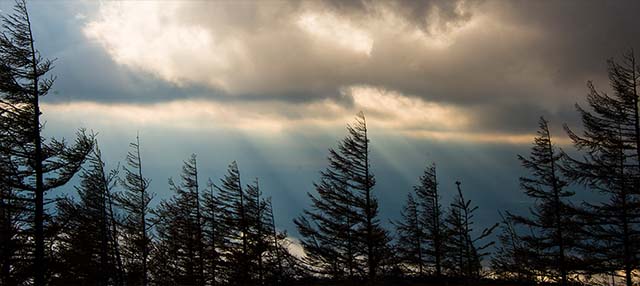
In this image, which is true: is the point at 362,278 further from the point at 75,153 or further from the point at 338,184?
the point at 75,153

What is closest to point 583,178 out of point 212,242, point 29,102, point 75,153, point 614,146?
point 614,146

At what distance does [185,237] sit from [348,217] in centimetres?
1597

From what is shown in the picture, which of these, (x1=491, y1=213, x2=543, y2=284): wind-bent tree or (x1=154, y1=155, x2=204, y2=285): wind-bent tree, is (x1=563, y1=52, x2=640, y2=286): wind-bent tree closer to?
(x1=491, y1=213, x2=543, y2=284): wind-bent tree

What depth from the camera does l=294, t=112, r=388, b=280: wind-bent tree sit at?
23703 millimetres

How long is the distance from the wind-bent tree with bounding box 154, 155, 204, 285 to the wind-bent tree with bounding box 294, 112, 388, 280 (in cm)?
1105

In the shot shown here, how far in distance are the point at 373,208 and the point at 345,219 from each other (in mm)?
2939

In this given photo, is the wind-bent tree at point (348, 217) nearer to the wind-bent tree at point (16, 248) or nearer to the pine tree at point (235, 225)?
the pine tree at point (235, 225)

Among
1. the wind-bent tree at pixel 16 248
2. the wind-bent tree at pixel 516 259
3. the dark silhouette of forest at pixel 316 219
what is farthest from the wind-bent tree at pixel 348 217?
the wind-bent tree at pixel 16 248

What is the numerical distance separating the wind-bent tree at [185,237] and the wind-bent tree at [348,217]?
1105 cm

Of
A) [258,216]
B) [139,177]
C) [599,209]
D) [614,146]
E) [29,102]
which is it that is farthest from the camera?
[258,216]

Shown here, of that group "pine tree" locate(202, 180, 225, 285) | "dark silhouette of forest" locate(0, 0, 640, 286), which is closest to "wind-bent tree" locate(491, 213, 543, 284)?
"dark silhouette of forest" locate(0, 0, 640, 286)

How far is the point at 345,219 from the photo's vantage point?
25.8m

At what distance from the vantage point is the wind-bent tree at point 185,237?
3247 centimetres

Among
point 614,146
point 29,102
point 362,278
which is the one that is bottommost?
point 362,278
